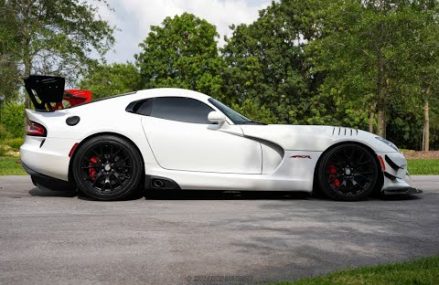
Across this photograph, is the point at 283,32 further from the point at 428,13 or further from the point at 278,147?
the point at 278,147

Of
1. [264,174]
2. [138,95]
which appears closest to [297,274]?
[264,174]

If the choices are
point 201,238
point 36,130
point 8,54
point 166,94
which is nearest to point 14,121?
point 8,54

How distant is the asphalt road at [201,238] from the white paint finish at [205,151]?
16.3 inches

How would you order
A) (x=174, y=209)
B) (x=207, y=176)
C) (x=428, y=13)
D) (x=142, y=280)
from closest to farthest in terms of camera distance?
(x=142, y=280)
(x=174, y=209)
(x=207, y=176)
(x=428, y=13)

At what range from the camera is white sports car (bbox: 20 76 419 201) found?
278 inches

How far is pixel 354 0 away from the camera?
75.0 feet

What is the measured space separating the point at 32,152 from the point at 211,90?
3785 cm

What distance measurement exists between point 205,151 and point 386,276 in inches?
153

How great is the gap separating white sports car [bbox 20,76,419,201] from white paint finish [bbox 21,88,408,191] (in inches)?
0.5

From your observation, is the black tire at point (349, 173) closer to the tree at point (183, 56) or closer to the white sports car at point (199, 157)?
the white sports car at point (199, 157)

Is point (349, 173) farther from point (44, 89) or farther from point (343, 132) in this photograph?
point (44, 89)

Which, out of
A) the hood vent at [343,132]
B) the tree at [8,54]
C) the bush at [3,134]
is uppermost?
the tree at [8,54]

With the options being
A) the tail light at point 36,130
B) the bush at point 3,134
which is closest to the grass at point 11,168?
the tail light at point 36,130

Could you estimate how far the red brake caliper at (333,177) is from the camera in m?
7.17
